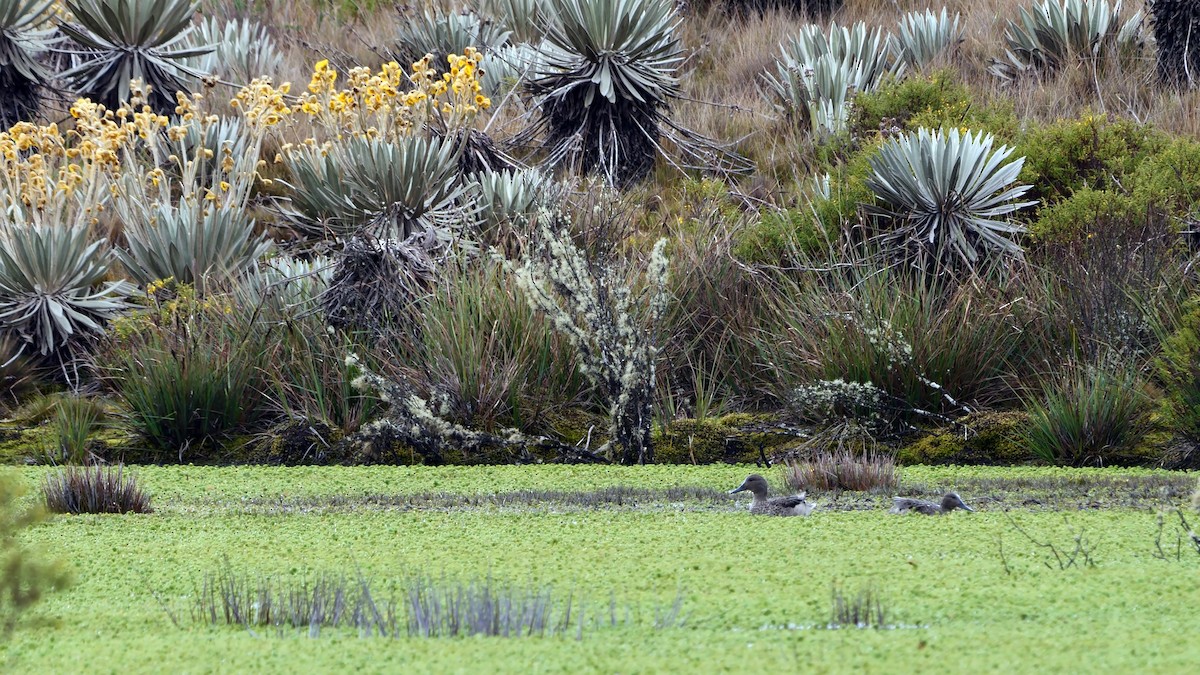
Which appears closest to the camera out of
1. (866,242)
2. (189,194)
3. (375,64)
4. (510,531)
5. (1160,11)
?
(510,531)

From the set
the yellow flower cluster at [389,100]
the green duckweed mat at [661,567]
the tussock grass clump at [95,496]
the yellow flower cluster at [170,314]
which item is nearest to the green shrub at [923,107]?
the yellow flower cluster at [389,100]

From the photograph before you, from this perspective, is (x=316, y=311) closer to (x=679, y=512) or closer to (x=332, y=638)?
(x=679, y=512)

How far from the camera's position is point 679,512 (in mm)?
5578

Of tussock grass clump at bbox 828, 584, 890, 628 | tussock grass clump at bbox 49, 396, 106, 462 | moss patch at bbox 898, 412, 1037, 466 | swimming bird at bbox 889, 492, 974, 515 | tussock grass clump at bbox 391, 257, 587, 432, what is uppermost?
tussock grass clump at bbox 391, 257, 587, 432

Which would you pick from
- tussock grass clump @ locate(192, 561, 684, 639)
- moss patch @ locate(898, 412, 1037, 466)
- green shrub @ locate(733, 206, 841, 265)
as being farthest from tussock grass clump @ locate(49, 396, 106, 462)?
moss patch @ locate(898, 412, 1037, 466)

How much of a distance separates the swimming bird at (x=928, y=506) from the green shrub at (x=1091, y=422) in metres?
2.07

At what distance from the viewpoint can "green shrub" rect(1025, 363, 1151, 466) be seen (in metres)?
7.14

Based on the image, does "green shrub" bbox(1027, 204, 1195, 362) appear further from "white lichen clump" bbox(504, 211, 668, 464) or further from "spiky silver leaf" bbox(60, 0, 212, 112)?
"spiky silver leaf" bbox(60, 0, 212, 112)

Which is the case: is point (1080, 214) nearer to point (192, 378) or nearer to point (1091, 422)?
point (1091, 422)

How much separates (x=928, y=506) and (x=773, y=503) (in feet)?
1.88

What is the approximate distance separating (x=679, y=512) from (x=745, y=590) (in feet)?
5.58

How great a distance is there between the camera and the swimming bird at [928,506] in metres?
5.25

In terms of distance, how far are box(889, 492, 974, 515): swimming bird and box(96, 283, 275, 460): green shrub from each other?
A: 4379 millimetres

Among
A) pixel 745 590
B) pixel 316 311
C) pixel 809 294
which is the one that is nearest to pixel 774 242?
pixel 809 294
